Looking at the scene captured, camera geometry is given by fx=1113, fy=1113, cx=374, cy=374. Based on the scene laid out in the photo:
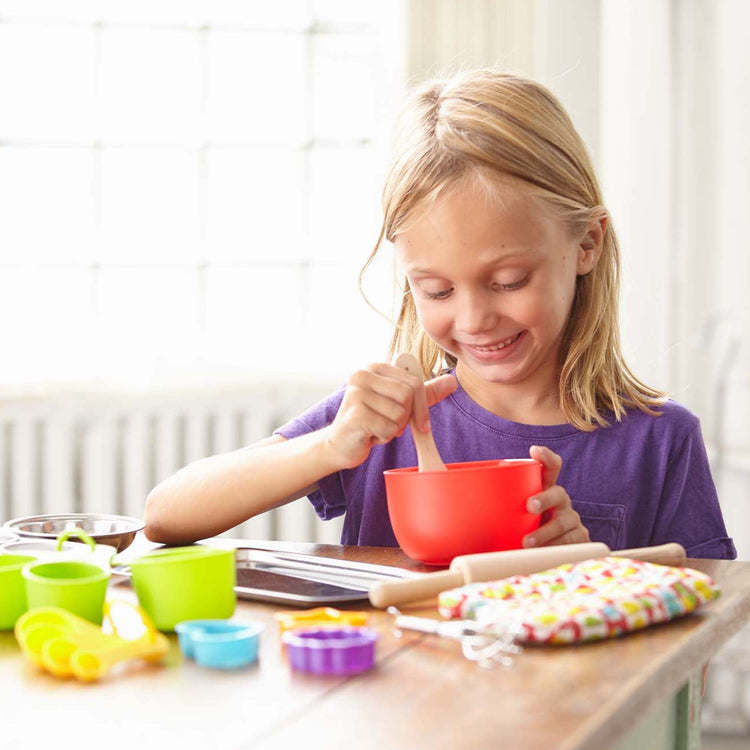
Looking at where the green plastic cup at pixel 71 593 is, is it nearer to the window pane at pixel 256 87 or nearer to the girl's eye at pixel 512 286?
the girl's eye at pixel 512 286

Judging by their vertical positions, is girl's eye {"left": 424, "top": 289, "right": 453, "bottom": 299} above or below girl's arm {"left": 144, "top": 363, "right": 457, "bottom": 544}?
above

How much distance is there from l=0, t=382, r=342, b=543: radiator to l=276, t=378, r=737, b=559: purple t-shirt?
1437 mm

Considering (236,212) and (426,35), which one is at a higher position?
(426,35)

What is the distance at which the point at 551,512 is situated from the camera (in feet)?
3.54

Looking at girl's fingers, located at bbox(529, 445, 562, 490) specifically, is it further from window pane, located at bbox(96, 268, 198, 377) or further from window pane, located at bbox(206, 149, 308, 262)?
window pane, located at bbox(206, 149, 308, 262)

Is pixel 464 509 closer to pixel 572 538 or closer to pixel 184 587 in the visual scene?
pixel 572 538

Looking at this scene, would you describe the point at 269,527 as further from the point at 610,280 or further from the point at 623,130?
the point at 610,280

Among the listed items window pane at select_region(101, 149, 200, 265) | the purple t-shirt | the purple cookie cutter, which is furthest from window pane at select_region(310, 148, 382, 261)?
the purple cookie cutter

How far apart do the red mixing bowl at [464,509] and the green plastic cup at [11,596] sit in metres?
0.36

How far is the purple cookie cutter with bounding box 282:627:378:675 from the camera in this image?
677 millimetres

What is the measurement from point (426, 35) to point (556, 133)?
158 cm

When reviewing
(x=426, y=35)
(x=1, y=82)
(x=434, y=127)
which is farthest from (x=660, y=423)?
(x=1, y=82)

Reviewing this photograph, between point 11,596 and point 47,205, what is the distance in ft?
7.67

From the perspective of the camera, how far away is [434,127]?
1336 mm
